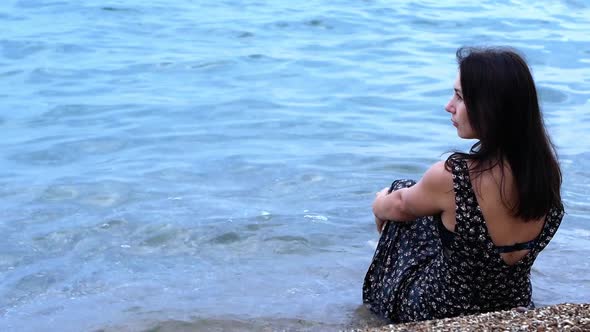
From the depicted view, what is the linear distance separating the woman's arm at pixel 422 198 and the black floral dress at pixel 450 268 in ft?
0.16

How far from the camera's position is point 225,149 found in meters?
7.45

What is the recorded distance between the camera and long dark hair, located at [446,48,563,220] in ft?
11.3

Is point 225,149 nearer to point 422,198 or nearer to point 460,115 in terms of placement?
point 422,198

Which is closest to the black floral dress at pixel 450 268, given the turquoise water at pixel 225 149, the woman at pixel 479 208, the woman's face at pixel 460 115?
the woman at pixel 479 208

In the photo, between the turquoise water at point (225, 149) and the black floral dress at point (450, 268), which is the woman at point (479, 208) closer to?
the black floral dress at point (450, 268)

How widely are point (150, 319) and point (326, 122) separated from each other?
13.3ft

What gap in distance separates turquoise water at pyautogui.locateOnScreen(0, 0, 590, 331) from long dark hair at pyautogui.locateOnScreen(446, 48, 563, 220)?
3.66 ft

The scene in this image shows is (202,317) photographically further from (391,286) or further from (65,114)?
(65,114)

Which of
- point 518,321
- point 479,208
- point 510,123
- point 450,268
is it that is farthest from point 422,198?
point 518,321

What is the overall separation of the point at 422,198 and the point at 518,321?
572 mm

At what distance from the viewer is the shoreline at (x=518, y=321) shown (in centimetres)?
342

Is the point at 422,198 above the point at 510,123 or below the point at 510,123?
below

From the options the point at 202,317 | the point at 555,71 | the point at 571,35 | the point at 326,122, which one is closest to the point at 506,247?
the point at 202,317

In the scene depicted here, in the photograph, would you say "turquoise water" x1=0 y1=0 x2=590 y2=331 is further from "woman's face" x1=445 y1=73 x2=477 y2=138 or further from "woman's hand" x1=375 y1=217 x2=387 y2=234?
"woman's face" x1=445 y1=73 x2=477 y2=138
